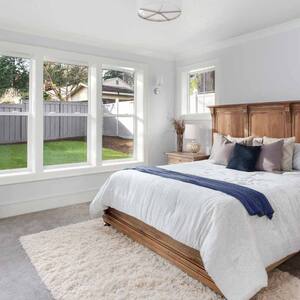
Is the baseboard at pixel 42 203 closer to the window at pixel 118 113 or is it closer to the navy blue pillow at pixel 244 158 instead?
the window at pixel 118 113

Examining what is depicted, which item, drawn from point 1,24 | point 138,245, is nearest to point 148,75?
point 1,24

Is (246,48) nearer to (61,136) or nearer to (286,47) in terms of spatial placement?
(286,47)

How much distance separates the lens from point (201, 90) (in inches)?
207

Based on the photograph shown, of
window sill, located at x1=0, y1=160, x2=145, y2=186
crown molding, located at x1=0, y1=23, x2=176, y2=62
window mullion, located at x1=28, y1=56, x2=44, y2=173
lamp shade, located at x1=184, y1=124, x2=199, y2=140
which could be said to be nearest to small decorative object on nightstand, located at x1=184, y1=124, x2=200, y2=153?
lamp shade, located at x1=184, y1=124, x2=199, y2=140

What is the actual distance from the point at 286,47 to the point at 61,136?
354cm

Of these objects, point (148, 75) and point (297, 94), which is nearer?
point (297, 94)

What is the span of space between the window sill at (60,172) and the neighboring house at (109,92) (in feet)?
3.58

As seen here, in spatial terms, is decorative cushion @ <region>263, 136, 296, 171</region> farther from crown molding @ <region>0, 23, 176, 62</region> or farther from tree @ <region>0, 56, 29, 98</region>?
tree @ <region>0, 56, 29, 98</region>

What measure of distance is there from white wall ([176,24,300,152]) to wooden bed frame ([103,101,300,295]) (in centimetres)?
23

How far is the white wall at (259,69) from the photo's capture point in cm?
378

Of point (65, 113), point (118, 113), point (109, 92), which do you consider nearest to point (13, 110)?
point (65, 113)

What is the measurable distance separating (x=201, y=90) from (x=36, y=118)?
293cm

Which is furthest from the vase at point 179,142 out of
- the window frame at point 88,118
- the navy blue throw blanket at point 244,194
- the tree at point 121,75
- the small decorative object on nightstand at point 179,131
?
the navy blue throw blanket at point 244,194

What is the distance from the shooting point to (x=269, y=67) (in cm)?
403
